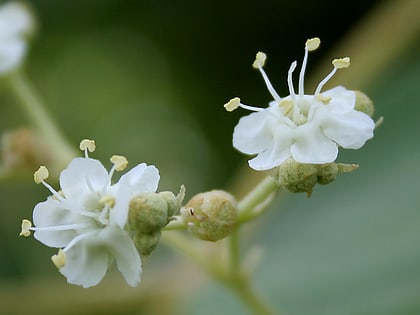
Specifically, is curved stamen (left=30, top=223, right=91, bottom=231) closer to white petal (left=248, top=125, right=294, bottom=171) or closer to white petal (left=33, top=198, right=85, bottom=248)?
white petal (left=33, top=198, right=85, bottom=248)

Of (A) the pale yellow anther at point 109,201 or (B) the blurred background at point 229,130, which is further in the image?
(B) the blurred background at point 229,130

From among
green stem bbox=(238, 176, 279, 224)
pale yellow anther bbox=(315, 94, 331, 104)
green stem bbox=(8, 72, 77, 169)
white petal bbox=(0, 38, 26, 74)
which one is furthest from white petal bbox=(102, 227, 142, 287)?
white petal bbox=(0, 38, 26, 74)

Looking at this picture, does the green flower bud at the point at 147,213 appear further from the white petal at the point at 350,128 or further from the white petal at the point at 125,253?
the white petal at the point at 350,128

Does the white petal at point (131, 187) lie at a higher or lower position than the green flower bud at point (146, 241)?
higher

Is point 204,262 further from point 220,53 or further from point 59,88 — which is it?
point 59,88

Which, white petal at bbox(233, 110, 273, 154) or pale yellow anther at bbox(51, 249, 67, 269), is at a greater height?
white petal at bbox(233, 110, 273, 154)

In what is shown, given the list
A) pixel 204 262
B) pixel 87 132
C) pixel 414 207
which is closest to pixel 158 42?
pixel 87 132

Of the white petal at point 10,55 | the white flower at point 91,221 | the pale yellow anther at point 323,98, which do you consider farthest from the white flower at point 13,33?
the pale yellow anther at point 323,98
